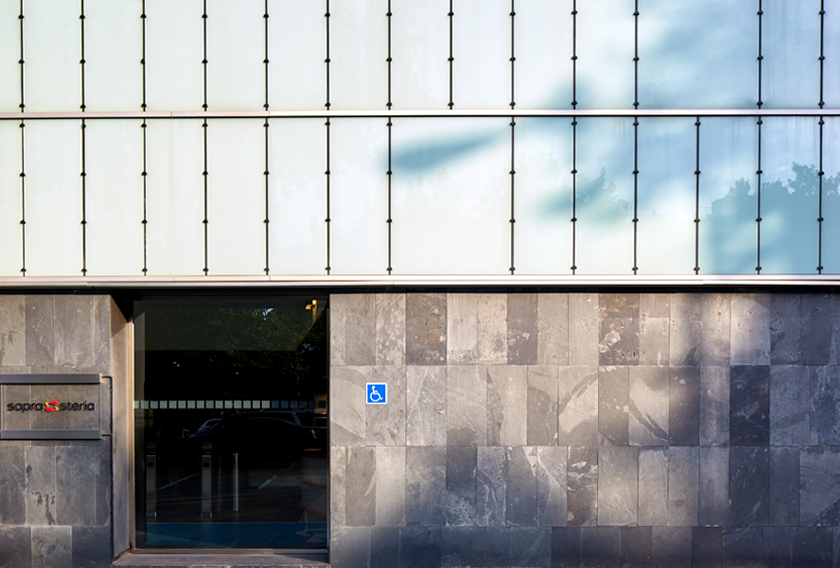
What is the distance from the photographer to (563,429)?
7.16 m

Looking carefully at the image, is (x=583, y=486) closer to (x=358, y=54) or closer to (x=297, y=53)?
(x=358, y=54)

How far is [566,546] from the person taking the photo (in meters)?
7.15

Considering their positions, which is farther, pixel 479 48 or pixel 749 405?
pixel 479 48

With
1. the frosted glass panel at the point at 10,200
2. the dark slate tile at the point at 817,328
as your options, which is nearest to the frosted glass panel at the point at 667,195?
the dark slate tile at the point at 817,328

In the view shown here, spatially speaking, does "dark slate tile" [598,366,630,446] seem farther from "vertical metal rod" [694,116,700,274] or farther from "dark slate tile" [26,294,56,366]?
"dark slate tile" [26,294,56,366]

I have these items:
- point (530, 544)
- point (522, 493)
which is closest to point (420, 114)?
point (522, 493)

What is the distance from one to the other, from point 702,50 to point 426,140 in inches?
159

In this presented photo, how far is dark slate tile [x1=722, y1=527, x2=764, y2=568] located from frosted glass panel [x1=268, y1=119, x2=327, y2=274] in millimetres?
6743

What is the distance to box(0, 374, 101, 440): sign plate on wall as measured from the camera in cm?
730

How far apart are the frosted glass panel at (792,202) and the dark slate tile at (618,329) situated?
1900 mm

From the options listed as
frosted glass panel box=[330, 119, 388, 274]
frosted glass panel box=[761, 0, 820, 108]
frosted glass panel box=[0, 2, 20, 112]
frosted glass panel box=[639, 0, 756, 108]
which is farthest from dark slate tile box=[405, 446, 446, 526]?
frosted glass panel box=[0, 2, 20, 112]

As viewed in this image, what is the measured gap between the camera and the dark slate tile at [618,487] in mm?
7129

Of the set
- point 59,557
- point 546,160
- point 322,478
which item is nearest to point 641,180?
point 546,160

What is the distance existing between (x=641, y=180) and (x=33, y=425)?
9.22m
